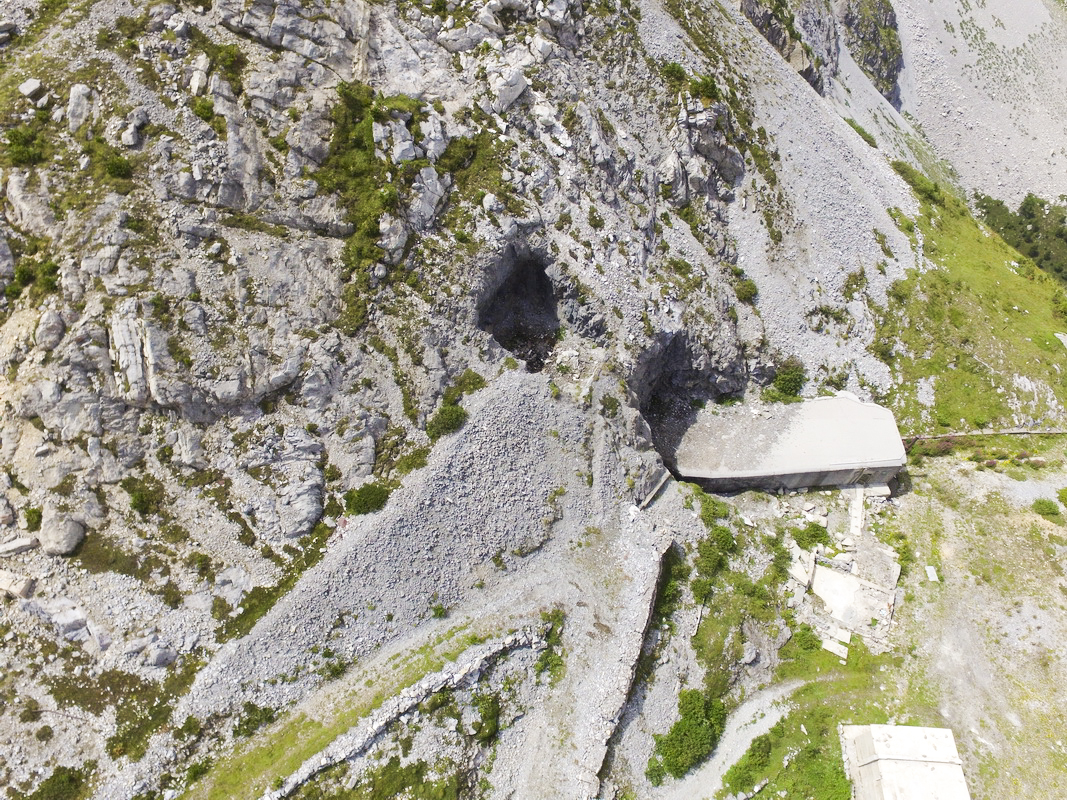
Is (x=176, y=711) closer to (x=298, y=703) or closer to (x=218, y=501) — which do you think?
(x=298, y=703)

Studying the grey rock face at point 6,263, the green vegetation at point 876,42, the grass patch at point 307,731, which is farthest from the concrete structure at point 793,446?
the green vegetation at point 876,42

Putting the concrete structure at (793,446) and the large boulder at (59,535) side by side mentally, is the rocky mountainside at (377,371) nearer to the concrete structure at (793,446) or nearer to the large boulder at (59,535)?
the large boulder at (59,535)

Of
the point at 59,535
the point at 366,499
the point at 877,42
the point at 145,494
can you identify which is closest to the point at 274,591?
the point at 366,499

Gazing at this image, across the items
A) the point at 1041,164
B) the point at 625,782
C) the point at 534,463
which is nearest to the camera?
the point at 625,782

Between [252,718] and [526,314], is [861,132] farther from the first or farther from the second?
[252,718]

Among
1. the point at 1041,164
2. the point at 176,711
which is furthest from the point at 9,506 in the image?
the point at 1041,164

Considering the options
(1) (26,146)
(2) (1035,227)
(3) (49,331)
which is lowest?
(3) (49,331)

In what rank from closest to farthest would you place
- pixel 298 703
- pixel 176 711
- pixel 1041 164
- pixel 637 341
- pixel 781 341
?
pixel 176 711, pixel 298 703, pixel 637 341, pixel 781 341, pixel 1041 164
